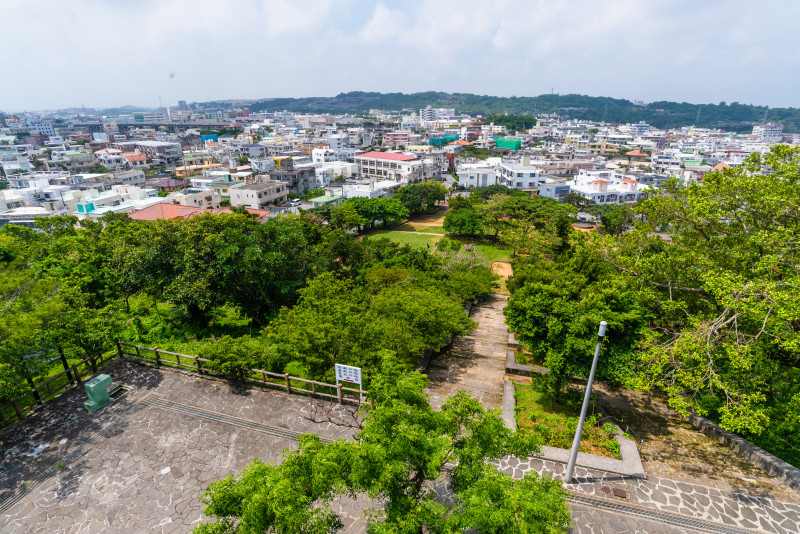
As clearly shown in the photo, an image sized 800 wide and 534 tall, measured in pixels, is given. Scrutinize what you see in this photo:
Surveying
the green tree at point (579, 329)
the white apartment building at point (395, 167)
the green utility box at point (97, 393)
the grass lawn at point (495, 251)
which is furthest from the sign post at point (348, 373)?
the white apartment building at point (395, 167)

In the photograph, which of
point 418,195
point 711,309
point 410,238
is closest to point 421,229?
point 410,238

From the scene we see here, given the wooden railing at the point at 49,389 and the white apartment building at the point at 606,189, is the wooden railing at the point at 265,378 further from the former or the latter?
the white apartment building at the point at 606,189

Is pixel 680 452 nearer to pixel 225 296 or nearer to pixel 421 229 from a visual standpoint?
pixel 225 296

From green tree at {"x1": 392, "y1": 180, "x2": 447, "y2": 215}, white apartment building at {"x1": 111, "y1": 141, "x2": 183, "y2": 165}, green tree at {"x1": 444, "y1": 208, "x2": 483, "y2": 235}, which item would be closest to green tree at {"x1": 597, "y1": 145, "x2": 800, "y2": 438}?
green tree at {"x1": 444, "y1": 208, "x2": 483, "y2": 235}

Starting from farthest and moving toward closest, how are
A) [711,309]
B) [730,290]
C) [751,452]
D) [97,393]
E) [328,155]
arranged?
[328,155], [711,309], [97,393], [751,452], [730,290]

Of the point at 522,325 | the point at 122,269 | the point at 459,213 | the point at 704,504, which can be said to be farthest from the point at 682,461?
the point at 459,213

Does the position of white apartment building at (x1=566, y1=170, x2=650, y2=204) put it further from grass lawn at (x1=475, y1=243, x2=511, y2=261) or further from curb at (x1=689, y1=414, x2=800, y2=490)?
curb at (x1=689, y1=414, x2=800, y2=490)
